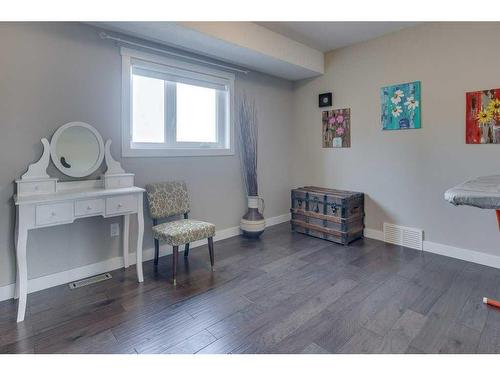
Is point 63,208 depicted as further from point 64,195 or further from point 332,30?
point 332,30

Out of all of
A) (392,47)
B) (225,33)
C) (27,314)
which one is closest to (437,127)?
(392,47)

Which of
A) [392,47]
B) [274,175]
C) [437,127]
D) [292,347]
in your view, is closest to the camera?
[292,347]

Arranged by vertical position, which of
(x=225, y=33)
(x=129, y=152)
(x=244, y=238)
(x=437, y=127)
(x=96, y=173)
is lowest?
(x=244, y=238)

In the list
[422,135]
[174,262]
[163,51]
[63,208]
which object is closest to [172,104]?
[163,51]

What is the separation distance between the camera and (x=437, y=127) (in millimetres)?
2971

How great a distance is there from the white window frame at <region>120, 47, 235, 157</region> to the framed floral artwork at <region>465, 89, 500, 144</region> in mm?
2533

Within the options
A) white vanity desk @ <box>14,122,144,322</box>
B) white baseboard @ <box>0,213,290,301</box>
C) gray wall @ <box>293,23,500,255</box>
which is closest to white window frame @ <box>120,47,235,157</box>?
white vanity desk @ <box>14,122,144,322</box>

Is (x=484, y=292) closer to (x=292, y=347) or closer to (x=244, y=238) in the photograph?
(x=292, y=347)

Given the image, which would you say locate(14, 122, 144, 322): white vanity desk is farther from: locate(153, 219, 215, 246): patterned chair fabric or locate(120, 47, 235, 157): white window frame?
locate(120, 47, 235, 157): white window frame

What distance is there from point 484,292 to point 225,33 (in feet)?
10.4

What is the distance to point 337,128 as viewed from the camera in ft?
12.6

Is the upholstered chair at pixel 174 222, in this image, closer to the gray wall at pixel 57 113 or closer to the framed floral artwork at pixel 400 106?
the gray wall at pixel 57 113

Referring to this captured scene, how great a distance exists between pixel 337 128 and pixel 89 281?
3369 millimetres

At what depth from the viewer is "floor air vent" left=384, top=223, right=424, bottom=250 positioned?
10.4 ft
